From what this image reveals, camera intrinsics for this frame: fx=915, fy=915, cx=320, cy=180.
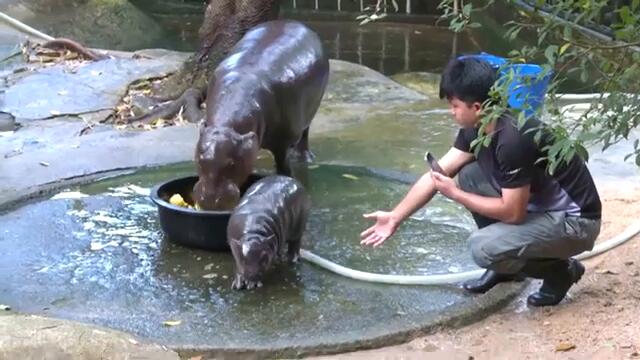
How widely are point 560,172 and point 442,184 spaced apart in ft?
1.58

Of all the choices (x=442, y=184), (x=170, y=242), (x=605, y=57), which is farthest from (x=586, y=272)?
(x=170, y=242)

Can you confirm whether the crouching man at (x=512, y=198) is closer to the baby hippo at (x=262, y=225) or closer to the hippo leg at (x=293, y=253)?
the baby hippo at (x=262, y=225)

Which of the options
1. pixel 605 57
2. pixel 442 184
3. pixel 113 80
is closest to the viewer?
pixel 605 57

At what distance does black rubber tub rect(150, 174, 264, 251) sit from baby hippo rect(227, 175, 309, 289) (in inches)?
8.3

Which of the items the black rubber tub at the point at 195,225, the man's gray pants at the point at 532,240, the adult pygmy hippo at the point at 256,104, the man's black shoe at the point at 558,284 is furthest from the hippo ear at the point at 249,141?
the man's black shoe at the point at 558,284

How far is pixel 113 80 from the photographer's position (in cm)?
850

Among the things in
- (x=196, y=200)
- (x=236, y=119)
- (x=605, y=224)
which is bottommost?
(x=605, y=224)

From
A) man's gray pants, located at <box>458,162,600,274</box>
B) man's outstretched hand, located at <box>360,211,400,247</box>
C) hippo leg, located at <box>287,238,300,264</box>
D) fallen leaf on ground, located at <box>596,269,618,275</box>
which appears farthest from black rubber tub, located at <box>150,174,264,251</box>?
fallen leaf on ground, located at <box>596,269,618,275</box>

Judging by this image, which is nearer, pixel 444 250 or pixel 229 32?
pixel 444 250

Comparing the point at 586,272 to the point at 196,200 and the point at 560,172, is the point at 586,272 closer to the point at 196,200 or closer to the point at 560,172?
the point at 560,172

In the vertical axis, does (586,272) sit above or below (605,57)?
below

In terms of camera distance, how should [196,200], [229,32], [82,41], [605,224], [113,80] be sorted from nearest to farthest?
[196,200], [605,224], [229,32], [113,80], [82,41]

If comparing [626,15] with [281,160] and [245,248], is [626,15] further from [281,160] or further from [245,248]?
[281,160]

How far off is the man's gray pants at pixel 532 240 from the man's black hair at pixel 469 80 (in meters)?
0.57
